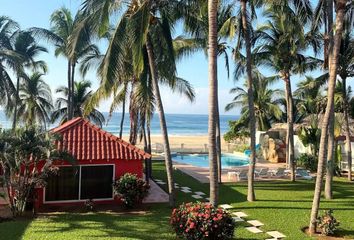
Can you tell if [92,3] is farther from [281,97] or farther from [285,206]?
[281,97]

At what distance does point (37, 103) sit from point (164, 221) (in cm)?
2288

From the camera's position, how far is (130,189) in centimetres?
1334

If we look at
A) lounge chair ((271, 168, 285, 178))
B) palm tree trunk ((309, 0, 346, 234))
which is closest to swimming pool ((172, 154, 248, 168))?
lounge chair ((271, 168, 285, 178))

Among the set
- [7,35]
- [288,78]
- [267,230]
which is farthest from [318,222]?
[7,35]

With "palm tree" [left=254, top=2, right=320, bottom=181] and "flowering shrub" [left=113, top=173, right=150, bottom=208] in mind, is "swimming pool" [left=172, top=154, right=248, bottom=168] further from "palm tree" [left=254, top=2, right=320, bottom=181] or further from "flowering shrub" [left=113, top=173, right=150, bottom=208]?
"flowering shrub" [left=113, top=173, right=150, bottom=208]

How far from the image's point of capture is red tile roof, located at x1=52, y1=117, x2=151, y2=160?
45.6 ft

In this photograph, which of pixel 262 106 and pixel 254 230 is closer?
pixel 254 230

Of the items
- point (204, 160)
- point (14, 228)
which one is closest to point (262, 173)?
point (204, 160)

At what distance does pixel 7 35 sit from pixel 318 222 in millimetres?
20883

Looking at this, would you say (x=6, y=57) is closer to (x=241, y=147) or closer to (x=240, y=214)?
(x=240, y=214)

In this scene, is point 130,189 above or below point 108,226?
above

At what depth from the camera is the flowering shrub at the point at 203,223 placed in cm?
898

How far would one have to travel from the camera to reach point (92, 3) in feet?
41.3

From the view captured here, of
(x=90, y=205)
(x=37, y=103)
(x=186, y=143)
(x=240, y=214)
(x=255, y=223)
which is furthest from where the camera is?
(x=186, y=143)
